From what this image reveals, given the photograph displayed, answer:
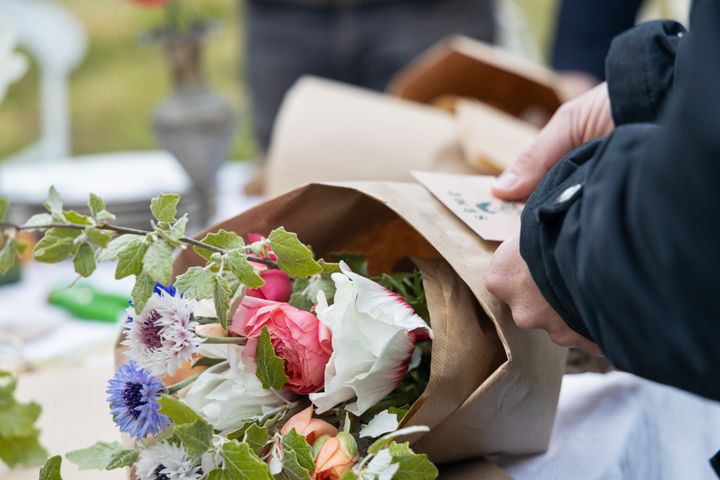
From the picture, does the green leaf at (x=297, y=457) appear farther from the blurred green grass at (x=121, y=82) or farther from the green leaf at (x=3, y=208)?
the blurred green grass at (x=121, y=82)

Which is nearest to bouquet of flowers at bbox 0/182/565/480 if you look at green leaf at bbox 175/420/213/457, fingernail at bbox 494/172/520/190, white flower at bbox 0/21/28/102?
green leaf at bbox 175/420/213/457

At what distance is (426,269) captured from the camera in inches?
22.7

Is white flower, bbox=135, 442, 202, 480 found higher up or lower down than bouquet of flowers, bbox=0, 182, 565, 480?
lower down

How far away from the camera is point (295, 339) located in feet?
1.69

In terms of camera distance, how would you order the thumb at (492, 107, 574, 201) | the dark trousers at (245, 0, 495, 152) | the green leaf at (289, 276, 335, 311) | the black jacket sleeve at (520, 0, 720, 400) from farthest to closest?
the dark trousers at (245, 0, 495, 152), the thumb at (492, 107, 574, 201), the green leaf at (289, 276, 335, 311), the black jacket sleeve at (520, 0, 720, 400)

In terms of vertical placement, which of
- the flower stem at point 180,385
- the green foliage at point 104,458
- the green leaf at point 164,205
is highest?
the green leaf at point 164,205

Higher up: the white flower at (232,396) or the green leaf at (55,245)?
the green leaf at (55,245)

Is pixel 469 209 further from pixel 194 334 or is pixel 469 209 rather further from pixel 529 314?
pixel 194 334

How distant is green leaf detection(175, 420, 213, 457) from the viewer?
47 cm

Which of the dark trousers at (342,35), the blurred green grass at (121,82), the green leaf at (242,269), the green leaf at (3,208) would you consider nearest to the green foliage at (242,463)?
the green leaf at (242,269)

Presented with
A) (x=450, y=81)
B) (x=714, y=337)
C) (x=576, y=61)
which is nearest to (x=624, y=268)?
(x=714, y=337)

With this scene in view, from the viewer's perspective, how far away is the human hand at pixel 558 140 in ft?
2.20

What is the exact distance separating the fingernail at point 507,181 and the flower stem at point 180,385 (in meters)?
0.29

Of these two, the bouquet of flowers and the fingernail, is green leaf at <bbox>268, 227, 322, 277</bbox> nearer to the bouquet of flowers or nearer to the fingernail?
the bouquet of flowers
